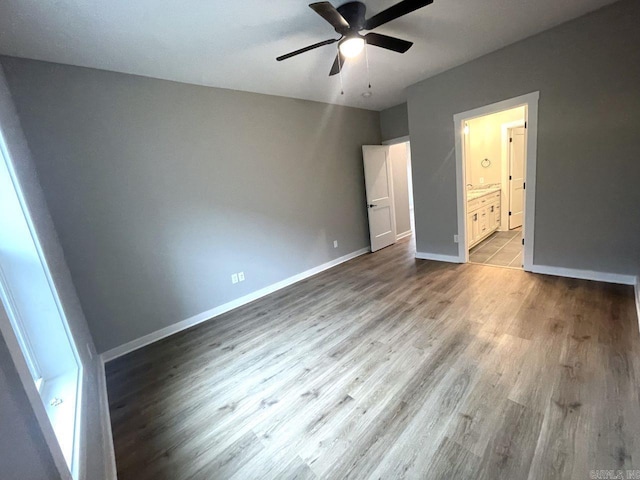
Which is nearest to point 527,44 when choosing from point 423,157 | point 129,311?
point 423,157

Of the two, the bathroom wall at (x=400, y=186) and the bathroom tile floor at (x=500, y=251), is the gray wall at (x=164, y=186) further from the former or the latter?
the bathroom tile floor at (x=500, y=251)

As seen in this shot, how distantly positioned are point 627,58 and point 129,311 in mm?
5260

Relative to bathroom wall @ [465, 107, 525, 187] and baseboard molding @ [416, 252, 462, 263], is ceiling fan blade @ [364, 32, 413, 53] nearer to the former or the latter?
baseboard molding @ [416, 252, 462, 263]

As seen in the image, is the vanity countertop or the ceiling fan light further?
the vanity countertop

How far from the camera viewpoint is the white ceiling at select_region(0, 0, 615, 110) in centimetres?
177

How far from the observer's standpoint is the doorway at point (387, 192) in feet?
16.2

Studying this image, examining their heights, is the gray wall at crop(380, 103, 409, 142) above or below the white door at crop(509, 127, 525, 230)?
above

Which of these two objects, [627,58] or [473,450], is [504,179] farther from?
[473,450]

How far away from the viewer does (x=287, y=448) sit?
1457 millimetres

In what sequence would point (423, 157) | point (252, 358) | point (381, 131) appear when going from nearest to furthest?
1. point (252, 358)
2. point (423, 157)
3. point (381, 131)

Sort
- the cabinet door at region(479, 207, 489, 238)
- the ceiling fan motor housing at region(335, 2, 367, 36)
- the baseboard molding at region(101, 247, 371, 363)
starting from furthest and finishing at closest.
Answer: the cabinet door at region(479, 207, 489, 238), the baseboard molding at region(101, 247, 371, 363), the ceiling fan motor housing at region(335, 2, 367, 36)

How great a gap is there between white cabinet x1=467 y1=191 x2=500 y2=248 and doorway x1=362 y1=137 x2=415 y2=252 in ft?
4.19

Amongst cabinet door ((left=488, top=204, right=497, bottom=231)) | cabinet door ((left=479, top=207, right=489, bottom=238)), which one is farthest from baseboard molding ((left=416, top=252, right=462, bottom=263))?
cabinet door ((left=488, top=204, right=497, bottom=231))

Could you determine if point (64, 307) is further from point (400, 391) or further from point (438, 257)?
point (438, 257)
